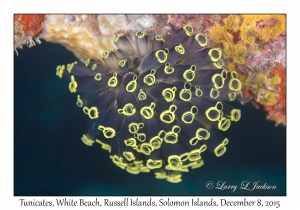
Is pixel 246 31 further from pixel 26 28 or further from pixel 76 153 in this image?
pixel 76 153

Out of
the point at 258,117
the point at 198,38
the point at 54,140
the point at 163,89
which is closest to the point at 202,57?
the point at 198,38

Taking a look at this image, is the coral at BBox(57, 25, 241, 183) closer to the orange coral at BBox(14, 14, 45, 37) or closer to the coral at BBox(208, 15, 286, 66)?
the coral at BBox(208, 15, 286, 66)

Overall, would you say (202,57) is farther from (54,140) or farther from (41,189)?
(41,189)

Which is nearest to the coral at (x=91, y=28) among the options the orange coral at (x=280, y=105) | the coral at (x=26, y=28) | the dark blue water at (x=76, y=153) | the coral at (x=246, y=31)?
the coral at (x=26, y=28)

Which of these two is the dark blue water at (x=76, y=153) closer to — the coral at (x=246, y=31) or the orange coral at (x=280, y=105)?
the orange coral at (x=280, y=105)

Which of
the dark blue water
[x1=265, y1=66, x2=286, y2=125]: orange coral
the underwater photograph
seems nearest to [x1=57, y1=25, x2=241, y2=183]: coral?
the underwater photograph

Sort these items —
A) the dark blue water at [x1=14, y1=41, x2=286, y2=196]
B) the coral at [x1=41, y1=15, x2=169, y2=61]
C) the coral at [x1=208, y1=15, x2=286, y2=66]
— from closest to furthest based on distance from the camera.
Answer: the coral at [x1=208, y1=15, x2=286, y2=66]
the coral at [x1=41, y1=15, x2=169, y2=61]
the dark blue water at [x1=14, y1=41, x2=286, y2=196]

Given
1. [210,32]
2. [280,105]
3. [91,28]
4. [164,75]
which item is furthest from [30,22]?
[280,105]
